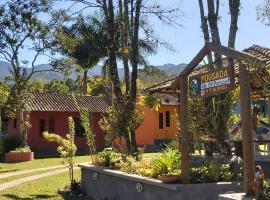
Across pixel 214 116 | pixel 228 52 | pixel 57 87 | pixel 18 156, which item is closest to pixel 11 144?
pixel 18 156

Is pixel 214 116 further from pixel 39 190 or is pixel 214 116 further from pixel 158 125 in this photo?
pixel 158 125

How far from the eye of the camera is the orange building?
110ft

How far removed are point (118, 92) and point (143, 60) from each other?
953 inches

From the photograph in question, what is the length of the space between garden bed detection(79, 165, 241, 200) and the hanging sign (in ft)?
5.47

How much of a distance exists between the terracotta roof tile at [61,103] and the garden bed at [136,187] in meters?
18.6

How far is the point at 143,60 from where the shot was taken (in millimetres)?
38500

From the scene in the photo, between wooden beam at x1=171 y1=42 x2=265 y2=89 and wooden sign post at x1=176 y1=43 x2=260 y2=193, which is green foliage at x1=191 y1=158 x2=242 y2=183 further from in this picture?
wooden beam at x1=171 y1=42 x2=265 y2=89

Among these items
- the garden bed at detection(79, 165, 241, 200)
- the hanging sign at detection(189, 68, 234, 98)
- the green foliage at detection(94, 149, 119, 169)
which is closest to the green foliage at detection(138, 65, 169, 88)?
the green foliage at detection(94, 149, 119, 169)

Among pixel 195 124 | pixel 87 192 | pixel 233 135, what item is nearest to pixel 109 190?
pixel 87 192

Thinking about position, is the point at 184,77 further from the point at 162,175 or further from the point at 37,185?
the point at 37,185

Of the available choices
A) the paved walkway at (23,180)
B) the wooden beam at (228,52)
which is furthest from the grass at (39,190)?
the wooden beam at (228,52)

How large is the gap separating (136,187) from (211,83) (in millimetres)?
2891

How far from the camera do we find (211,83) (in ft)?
27.3

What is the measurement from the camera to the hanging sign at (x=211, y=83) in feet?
25.6
